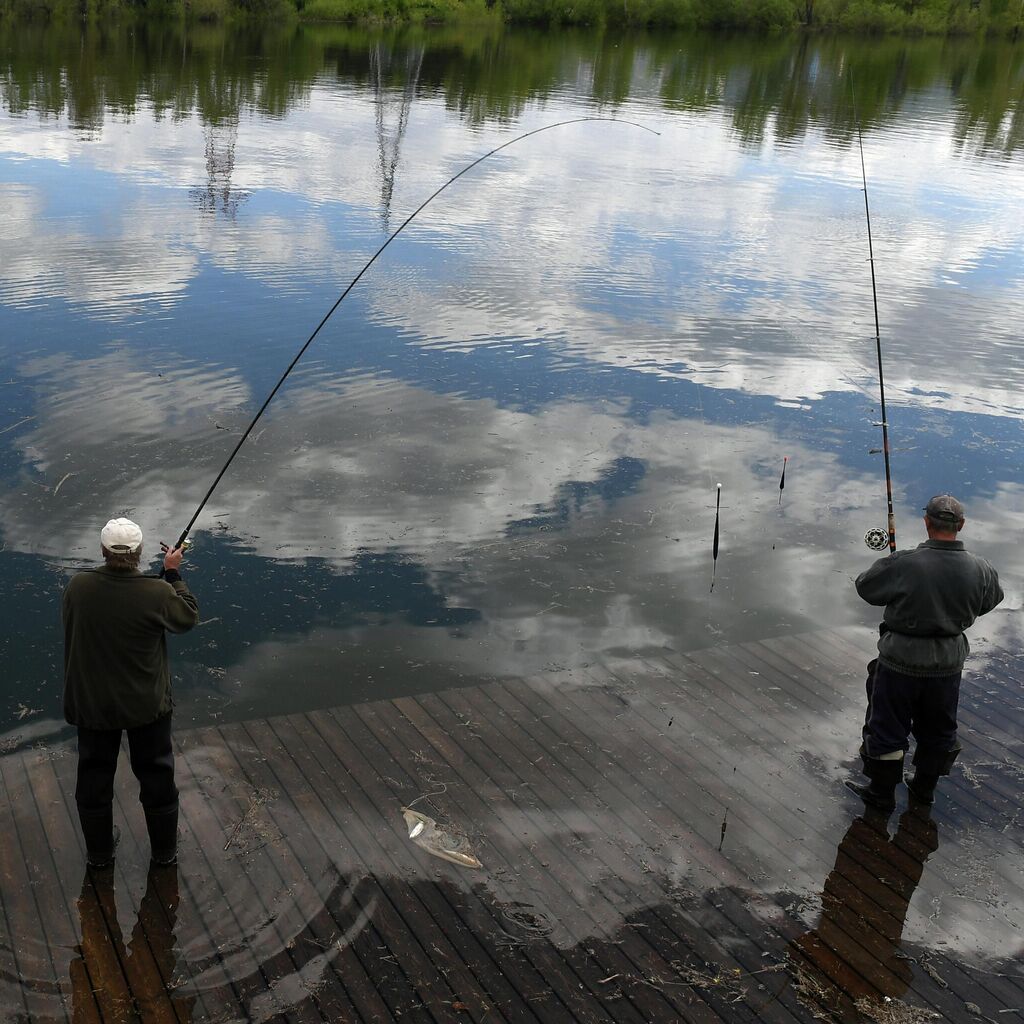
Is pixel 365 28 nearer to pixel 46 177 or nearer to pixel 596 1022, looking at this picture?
pixel 46 177

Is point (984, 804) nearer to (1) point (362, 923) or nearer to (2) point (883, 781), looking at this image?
(2) point (883, 781)

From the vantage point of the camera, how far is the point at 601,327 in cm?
1088

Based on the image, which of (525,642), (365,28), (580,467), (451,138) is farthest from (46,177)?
(365,28)

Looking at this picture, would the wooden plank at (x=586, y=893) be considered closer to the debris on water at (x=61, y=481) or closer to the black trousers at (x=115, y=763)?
the black trousers at (x=115, y=763)

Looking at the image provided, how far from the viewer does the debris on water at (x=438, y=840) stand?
3.97m

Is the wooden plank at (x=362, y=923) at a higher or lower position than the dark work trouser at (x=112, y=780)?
lower

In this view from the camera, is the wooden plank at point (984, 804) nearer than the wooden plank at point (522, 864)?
No

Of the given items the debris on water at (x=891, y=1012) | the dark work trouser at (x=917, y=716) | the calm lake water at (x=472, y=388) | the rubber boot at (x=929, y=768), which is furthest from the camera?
the calm lake water at (x=472, y=388)

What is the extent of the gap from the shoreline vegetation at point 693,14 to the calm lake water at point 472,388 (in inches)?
943

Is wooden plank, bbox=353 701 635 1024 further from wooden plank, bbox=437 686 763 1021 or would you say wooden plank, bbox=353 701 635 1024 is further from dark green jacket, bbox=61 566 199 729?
dark green jacket, bbox=61 566 199 729

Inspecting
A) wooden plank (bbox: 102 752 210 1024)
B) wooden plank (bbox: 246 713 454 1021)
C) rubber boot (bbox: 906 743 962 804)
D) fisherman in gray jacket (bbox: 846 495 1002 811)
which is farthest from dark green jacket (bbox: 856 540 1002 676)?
wooden plank (bbox: 102 752 210 1024)

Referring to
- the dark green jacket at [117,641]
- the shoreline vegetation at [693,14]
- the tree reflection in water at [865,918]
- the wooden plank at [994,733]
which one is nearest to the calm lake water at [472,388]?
the wooden plank at [994,733]

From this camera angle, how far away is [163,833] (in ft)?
12.4

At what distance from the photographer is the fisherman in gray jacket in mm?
4070
